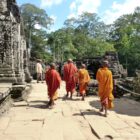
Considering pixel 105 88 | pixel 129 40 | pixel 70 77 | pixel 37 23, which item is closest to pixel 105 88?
A: pixel 105 88

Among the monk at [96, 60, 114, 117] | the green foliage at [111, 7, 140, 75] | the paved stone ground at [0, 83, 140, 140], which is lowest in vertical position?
the paved stone ground at [0, 83, 140, 140]

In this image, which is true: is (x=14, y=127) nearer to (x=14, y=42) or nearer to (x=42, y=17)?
(x=14, y=42)

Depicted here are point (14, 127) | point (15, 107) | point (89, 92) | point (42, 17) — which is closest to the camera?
point (14, 127)

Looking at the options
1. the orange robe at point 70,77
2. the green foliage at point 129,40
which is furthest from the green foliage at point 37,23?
the orange robe at point 70,77

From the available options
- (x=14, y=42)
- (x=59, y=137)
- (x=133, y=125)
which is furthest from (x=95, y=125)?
(x=14, y=42)

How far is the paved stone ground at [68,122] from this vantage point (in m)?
9.64

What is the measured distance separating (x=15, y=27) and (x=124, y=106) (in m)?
5.22

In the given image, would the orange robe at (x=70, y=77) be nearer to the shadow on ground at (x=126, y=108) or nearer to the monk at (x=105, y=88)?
the shadow on ground at (x=126, y=108)

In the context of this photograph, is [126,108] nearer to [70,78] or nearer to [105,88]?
[105,88]

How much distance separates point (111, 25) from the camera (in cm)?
8388

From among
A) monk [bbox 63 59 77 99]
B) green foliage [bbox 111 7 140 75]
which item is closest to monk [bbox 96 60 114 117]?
monk [bbox 63 59 77 99]

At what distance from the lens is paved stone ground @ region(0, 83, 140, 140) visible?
964 centimetres

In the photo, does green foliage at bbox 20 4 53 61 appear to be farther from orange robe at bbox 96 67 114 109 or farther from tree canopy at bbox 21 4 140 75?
orange robe at bbox 96 67 114 109

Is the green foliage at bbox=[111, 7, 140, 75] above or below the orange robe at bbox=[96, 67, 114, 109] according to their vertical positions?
above
